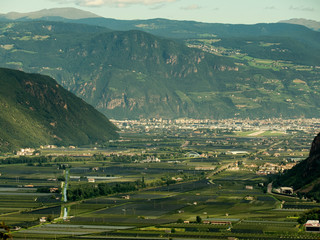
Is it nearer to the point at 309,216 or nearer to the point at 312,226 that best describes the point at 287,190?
the point at 309,216

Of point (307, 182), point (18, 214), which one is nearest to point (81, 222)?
point (18, 214)

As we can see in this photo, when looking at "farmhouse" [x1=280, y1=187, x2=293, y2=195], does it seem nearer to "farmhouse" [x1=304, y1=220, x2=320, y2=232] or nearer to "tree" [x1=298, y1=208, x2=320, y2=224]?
"tree" [x1=298, y1=208, x2=320, y2=224]

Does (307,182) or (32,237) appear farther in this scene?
(307,182)

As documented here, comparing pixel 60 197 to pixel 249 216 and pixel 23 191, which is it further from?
pixel 249 216

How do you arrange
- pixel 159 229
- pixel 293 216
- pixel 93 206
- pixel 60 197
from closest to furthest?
pixel 159 229, pixel 293 216, pixel 93 206, pixel 60 197

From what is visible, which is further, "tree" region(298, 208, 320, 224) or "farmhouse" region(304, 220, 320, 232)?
"tree" region(298, 208, 320, 224)

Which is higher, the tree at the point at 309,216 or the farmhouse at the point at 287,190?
the tree at the point at 309,216

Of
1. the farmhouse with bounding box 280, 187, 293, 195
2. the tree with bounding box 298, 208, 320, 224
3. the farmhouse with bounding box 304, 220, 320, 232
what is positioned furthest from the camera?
the farmhouse with bounding box 280, 187, 293, 195

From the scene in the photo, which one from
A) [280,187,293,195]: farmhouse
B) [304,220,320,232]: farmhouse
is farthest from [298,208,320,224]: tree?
[280,187,293,195]: farmhouse

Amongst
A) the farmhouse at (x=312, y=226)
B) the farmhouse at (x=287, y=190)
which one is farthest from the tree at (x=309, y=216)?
the farmhouse at (x=287, y=190)

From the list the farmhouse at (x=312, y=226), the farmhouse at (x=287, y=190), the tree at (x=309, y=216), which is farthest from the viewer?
the farmhouse at (x=287, y=190)

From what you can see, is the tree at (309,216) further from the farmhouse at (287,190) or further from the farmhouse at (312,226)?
the farmhouse at (287,190)
